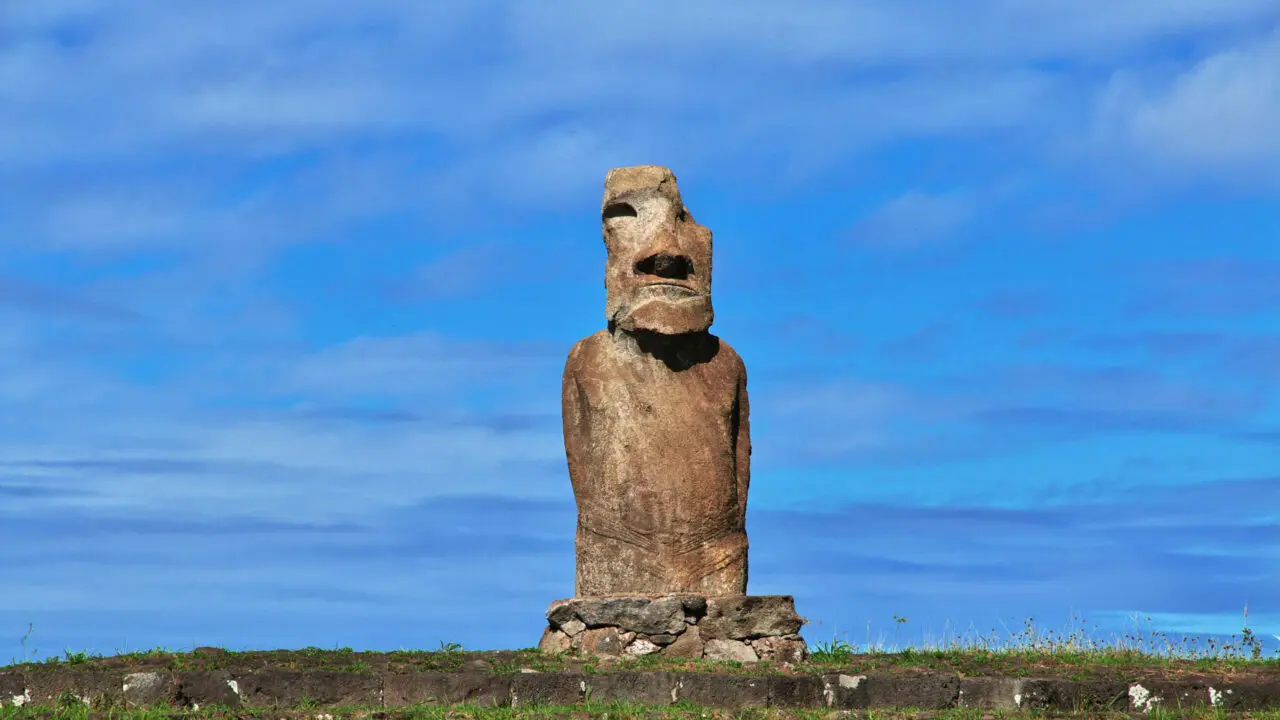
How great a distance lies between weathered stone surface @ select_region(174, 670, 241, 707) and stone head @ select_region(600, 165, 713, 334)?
17.3 feet

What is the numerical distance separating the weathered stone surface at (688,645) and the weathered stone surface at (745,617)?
82 millimetres

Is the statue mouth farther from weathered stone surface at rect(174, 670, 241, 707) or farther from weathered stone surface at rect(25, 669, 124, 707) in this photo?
weathered stone surface at rect(25, 669, 124, 707)

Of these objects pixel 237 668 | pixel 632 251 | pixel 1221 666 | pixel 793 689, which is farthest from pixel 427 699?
pixel 1221 666

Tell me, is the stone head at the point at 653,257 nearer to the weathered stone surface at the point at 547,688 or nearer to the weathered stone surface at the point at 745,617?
the weathered stone surface at the point at 745,617

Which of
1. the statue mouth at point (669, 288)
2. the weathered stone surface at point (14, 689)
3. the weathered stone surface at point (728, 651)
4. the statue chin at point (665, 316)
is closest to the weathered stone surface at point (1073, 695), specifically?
the weathered stone surface at point (728, 651)

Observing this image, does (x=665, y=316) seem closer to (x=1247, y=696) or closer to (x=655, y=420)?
(x=655, y=420)

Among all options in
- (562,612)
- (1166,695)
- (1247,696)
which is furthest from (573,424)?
(1247,696)

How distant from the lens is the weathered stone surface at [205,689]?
14.3 m

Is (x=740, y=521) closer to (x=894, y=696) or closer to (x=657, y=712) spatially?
(x=894, y=696)

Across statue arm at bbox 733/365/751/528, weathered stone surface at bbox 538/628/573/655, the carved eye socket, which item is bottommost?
weathered stone surface at bbox 538/628/573/655

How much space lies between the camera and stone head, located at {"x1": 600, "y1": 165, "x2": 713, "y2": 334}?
17.0 m

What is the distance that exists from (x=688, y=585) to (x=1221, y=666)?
16.7 feet

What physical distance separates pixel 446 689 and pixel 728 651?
2.97 meters

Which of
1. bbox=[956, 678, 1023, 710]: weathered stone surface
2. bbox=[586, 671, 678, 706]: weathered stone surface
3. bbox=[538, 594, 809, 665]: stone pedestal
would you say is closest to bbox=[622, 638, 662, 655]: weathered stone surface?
bbox=[538, 594, 809, 665]: stone pedestal
